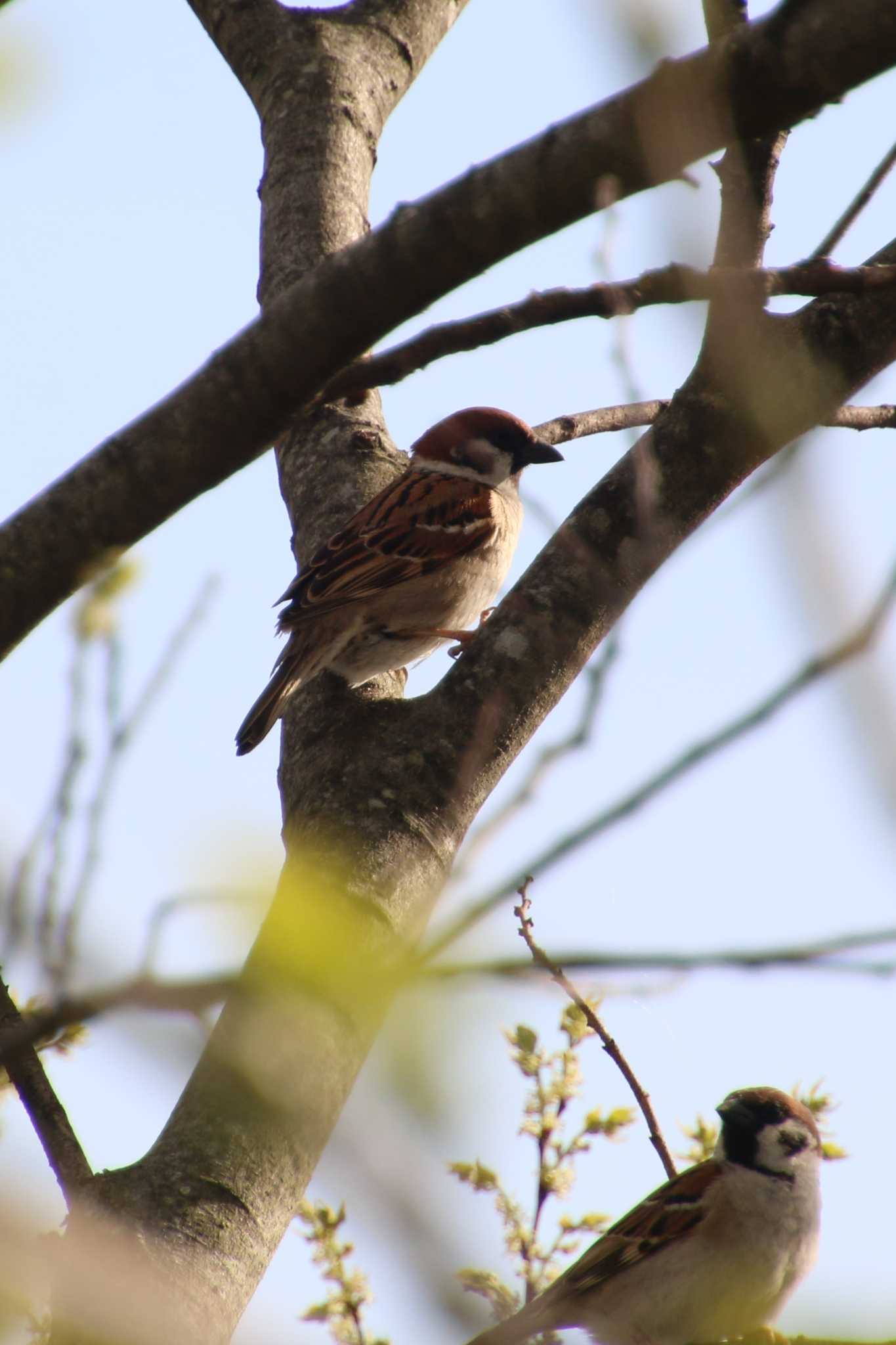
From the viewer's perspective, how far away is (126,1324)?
949 millimetres

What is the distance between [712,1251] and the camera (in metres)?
4.11

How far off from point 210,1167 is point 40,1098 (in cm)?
38

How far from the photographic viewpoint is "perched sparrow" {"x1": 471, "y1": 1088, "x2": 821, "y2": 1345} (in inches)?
152

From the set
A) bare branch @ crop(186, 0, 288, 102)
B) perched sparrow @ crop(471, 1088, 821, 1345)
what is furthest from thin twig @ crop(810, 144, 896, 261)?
bare branch @ crop(186, 0, 288, 102)

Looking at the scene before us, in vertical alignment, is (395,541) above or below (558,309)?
above

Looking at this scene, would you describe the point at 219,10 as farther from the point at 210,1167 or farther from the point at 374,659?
the point at 210,1167

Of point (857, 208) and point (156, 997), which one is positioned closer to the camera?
point (156, 997)

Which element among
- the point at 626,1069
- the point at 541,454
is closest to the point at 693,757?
the point at 626,1069

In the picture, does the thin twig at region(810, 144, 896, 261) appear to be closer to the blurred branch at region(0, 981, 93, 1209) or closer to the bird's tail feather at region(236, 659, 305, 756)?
the blurred branch at region(0, 981, 93, 1209)

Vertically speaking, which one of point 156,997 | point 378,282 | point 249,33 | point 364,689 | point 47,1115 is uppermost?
point 249,33

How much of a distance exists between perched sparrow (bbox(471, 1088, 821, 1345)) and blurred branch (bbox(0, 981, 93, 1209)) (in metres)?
1.72

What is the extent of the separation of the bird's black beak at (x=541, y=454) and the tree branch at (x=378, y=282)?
476 centimetres

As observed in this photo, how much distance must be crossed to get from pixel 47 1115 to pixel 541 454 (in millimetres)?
4915

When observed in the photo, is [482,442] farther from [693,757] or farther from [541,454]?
[693,757]
